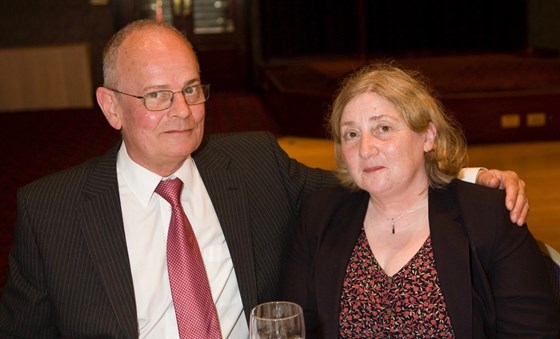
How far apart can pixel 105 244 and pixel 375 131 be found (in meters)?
0.79

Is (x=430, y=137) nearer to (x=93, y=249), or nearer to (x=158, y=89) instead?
(x=158, y=89)

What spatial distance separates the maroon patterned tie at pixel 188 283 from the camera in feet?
6.88

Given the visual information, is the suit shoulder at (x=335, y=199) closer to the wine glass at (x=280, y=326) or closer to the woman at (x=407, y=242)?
the woman at (x=407, y=242)

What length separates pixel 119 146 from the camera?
2.42m

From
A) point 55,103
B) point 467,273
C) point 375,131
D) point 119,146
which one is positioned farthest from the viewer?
point 55,103

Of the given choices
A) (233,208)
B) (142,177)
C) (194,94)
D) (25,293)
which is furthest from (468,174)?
(25,293)

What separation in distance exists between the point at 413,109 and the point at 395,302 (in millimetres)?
508

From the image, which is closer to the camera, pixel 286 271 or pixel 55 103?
pixel 286 271

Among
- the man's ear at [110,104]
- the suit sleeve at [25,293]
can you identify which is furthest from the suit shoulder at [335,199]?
the suit sleeve at [25,293]

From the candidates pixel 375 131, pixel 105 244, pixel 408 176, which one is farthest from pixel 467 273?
pixel 105 244

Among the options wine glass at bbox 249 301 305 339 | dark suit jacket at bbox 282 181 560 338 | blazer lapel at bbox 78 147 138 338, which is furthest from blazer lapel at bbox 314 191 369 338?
wine glass at bbox 249 301 305 339

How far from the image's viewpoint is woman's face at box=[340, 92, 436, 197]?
2100 millimetres

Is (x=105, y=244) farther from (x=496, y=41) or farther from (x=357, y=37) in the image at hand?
(x=496, y=41)

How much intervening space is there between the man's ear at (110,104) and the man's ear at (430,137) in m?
0.87
